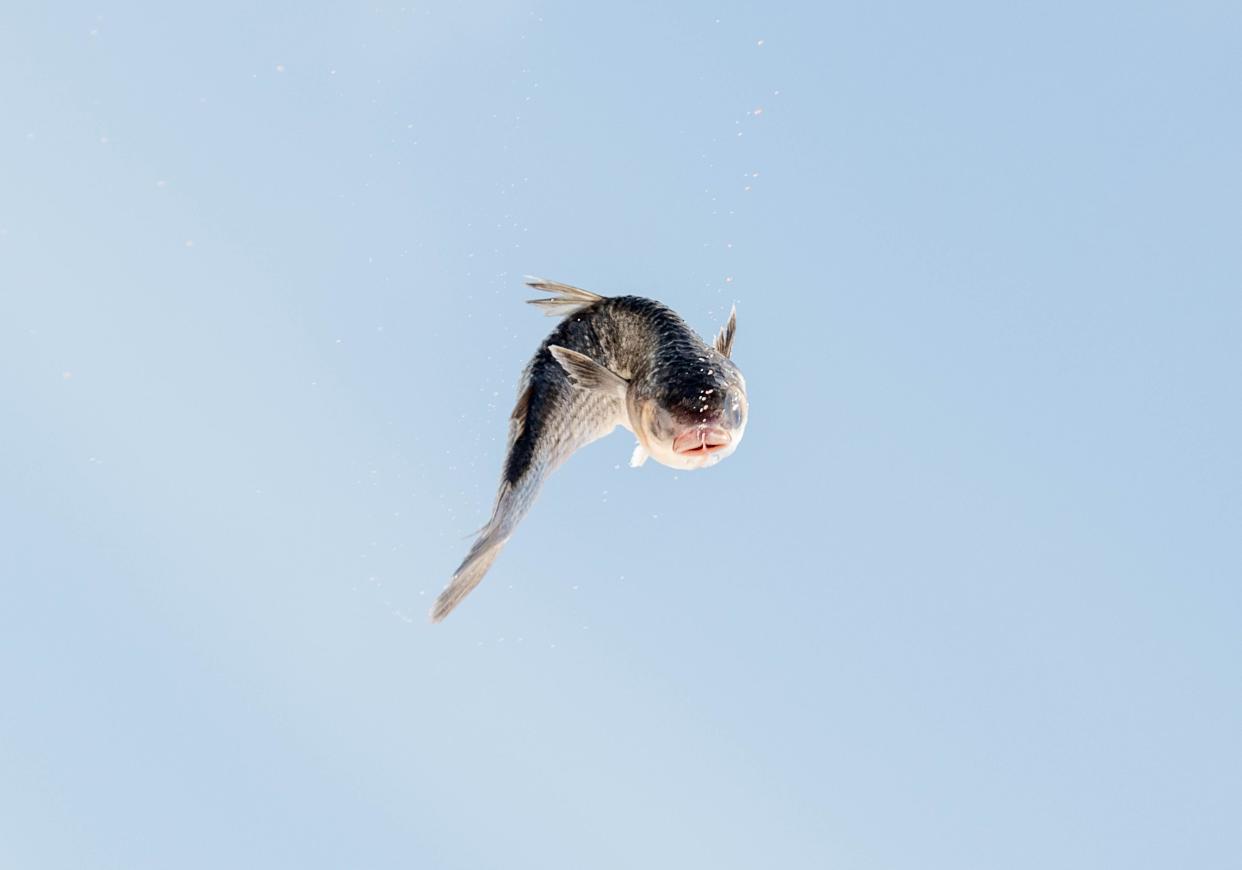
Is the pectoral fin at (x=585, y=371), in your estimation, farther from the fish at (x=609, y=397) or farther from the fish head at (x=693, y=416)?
the fish head at (x=693, y=416)

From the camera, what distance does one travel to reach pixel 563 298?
13242mm

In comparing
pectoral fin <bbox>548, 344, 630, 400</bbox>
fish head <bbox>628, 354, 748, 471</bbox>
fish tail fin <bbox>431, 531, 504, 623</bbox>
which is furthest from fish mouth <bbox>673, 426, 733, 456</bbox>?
fish tail fin <bbox>431, 531, 504, 623</bbox>

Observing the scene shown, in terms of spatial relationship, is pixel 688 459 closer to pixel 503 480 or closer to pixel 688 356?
pixel 688 356

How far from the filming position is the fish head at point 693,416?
10906mm

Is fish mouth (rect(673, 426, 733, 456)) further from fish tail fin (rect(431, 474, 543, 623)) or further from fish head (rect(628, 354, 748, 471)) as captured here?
fish tail fin (rect(431, 474, 543, 623))

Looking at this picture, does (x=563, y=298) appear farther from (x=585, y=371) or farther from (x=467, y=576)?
(x=467, y=576)

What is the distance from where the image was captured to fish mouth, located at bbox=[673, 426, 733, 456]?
1089cm

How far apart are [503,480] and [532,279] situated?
2.88 meters

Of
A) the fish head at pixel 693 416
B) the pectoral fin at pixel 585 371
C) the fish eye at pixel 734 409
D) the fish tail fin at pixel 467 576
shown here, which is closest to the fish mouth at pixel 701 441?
the fish head at pixel 693 416

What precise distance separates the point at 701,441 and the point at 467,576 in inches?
99.2

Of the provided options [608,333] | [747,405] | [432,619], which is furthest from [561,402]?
[432,619]

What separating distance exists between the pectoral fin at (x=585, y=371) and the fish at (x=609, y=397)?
1 centimetres

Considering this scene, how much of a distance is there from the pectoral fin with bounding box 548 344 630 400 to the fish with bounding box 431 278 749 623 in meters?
0.01

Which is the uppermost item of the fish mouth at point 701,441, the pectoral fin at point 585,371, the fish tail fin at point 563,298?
the fish tail fin at point 563,298
